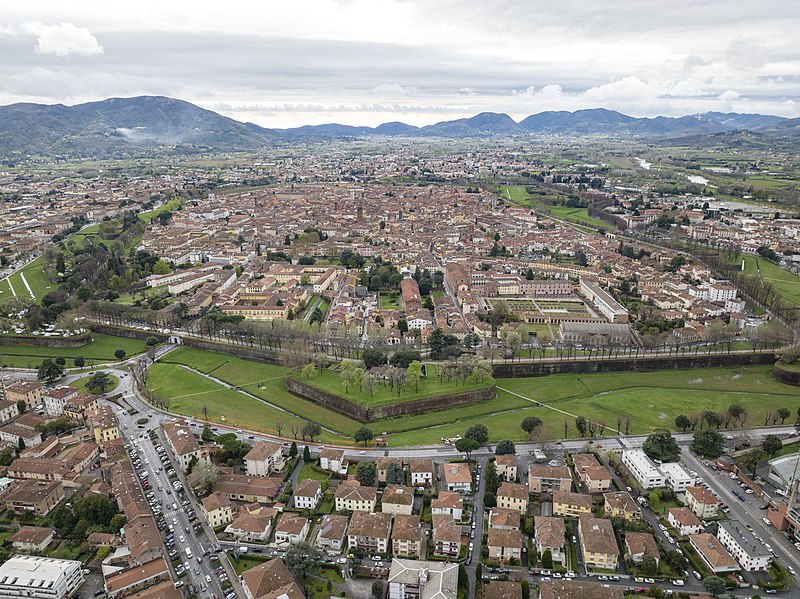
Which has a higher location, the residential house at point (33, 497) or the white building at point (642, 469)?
the residential house at point (33, 497)

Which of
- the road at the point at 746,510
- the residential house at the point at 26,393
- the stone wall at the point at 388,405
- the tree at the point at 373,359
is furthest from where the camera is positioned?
the tree at the point at 373,359

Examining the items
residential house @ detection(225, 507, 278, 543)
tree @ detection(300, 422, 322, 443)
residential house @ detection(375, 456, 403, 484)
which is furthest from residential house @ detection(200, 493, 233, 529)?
residential house @ detection(375, 456, 403, 484)

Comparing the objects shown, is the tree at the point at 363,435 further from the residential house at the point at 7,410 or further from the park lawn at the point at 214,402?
the residential house at the point at 7,410

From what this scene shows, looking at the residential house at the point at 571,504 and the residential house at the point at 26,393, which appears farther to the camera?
the residential house at the point at 26,393

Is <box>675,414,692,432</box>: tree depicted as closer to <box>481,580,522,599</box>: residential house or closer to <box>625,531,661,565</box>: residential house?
<box>625,531,661,565</box>: residential house

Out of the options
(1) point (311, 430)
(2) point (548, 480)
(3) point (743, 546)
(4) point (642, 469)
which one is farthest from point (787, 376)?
(1) point (311, 430)

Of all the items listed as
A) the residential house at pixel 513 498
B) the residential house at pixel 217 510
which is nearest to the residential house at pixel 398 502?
the residential house at pixel 513 498

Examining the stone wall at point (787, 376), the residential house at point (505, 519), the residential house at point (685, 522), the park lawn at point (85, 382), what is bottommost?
the stone wall at point (787, 376)

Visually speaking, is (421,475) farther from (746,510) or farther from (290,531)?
(746,510)
